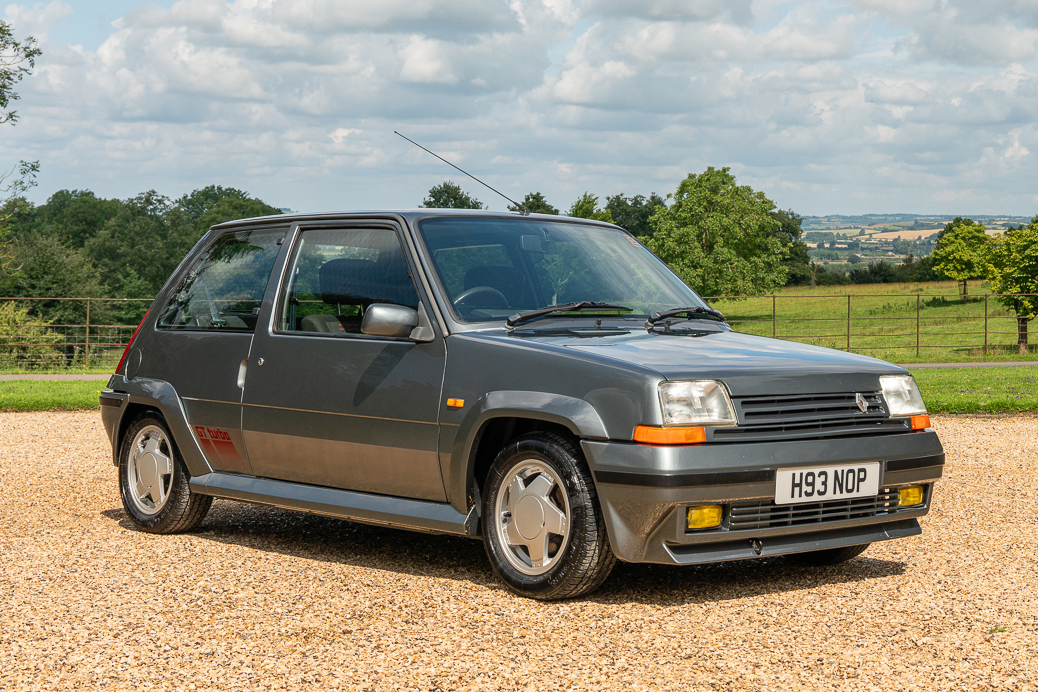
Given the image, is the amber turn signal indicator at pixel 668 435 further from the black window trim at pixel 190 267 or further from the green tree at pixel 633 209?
the green tree at pixel 633 209

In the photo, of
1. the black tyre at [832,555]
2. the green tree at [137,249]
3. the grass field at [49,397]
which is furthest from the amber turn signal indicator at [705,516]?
the green tree at [137,249]

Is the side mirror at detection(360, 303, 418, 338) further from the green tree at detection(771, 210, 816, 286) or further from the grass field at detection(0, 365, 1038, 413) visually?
the green tree at detection(771, 210, 816, 286)

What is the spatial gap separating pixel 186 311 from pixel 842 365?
3.91 metres

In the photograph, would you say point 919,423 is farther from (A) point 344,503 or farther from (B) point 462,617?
(A) point 344,503

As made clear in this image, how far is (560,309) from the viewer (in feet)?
17.8

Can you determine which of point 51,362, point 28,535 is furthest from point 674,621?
point 51,362

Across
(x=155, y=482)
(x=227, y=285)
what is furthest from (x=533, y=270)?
(x=155, y=482)

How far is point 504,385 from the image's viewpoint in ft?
16.1

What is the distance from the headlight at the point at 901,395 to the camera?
5043 mm

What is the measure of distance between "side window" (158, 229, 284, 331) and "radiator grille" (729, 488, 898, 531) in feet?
9.81

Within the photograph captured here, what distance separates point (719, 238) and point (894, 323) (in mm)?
16219

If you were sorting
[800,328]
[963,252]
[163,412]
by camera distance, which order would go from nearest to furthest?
[163,412], [800,328], [963,252]

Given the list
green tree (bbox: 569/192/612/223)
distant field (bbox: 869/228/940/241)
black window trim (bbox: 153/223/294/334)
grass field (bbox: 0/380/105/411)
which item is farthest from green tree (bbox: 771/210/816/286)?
black window trim (bbox: 153/223/294/334)

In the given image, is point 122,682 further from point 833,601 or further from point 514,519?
point 833,601
